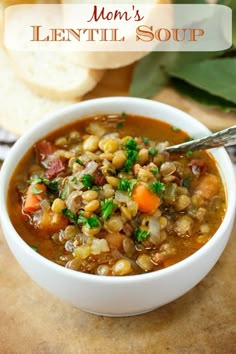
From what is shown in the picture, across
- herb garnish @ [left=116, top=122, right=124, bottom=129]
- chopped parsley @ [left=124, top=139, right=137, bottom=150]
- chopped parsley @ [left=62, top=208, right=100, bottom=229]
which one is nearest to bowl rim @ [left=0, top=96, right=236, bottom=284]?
herb garnish @ [left=116, top=122, right=124, bottom=129]

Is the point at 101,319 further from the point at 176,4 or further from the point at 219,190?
the point at 176,4

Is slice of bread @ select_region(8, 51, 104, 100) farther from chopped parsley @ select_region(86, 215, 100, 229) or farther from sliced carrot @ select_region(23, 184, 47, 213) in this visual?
chopped parsley @ select_region(86, 215, 100, 229)

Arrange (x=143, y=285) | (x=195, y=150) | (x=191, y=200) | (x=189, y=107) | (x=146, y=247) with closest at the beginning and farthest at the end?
(x=143, y=285)
(x=146, y=247)
(x=191, y=200)
(x=195, y=150)
(x=189, y=107)

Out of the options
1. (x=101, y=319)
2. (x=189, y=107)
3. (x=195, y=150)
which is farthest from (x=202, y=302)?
(x=189, y=107)

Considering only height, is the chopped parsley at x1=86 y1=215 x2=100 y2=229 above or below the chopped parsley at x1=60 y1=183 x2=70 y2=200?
above

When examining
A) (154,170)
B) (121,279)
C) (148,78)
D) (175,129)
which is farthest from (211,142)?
(148,78)

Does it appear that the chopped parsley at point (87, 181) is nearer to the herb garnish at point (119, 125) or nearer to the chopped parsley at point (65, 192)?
the chopped parsley at point (65, 192)
